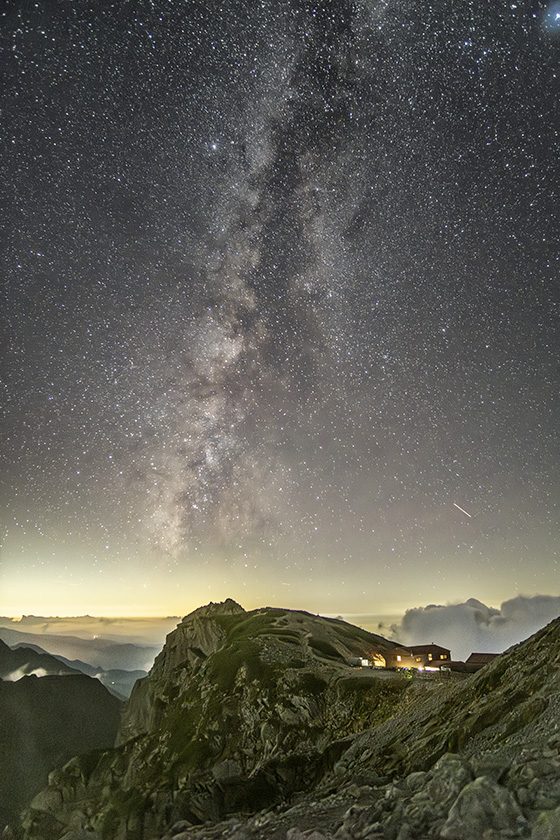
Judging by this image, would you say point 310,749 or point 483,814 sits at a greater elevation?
point 483,814

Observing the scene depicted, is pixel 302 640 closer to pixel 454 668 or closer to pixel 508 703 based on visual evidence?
pixel 454 668

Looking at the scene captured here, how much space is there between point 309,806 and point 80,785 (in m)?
80.3

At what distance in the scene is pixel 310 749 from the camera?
151 ft

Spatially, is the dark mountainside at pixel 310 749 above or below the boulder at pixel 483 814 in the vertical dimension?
below

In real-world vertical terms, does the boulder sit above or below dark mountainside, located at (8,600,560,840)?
above

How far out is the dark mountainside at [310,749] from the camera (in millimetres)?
14016

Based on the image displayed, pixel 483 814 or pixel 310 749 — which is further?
pixel 310 749

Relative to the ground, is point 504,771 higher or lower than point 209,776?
higher

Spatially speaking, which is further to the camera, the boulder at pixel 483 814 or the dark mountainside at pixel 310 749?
the dark mountainside at pixel 310 749

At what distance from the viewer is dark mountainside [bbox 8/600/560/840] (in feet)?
46.0

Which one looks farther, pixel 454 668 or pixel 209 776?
pixel 454 668

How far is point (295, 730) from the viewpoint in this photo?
50312 mm

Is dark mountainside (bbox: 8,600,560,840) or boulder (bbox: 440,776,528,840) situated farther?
dark mountainside (bbox: 8,600,560,840)

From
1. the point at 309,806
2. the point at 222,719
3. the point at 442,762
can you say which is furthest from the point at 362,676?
the point at 442,762
